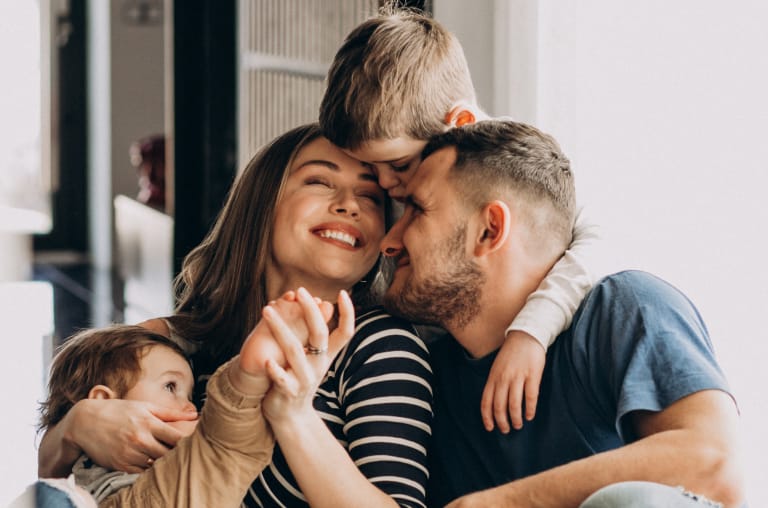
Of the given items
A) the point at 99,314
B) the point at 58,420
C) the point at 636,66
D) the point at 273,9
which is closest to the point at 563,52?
the point at 636,66

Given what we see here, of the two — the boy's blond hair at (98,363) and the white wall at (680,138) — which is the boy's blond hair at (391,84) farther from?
the boy's blond hair at (98,363)

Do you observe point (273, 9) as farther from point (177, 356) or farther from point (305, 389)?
point (305, 389)

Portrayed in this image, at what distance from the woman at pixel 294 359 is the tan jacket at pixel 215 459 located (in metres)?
0.04

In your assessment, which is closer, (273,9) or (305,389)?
(305,389)

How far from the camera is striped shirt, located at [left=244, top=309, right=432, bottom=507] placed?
146 centimetres

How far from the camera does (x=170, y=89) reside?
442cm

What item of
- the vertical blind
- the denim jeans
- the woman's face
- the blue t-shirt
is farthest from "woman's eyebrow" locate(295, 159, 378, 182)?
the vertical blind

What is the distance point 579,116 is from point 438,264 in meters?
0.78

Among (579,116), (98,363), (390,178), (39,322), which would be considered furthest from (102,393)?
(39,322)

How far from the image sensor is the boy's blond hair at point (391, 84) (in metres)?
1.69

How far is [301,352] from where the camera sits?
1271mm

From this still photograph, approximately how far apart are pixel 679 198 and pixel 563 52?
44 cm

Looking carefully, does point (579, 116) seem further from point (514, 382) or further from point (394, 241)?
point (514, 382)

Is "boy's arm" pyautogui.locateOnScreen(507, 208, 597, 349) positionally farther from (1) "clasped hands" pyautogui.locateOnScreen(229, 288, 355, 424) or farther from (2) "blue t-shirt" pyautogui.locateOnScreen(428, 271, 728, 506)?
(1) "clasped hands" pyautogui.locateOnScreen(229, 288, 355, 424)
